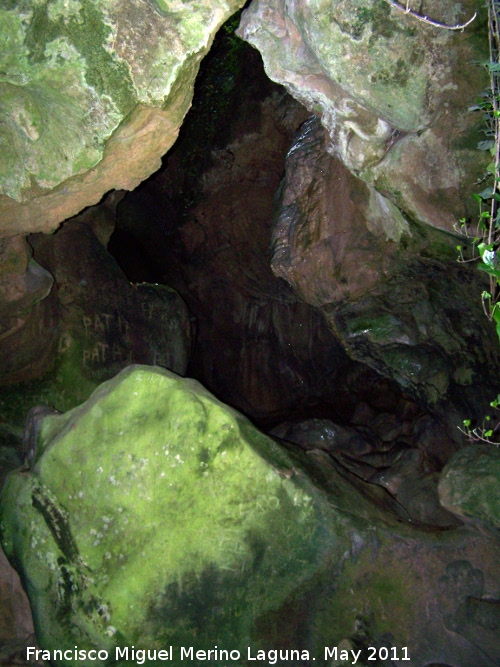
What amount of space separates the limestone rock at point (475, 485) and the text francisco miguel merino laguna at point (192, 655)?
0.96 metres

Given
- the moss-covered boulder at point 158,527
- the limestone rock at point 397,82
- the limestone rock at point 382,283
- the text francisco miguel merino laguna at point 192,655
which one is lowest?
the text francisco miguel merino laguna at point 192,655

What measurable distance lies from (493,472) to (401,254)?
1621 millimetres

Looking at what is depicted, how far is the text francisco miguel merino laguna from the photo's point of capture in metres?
2.82

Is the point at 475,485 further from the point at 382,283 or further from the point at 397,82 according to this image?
the point at 397,82

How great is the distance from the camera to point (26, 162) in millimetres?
2943

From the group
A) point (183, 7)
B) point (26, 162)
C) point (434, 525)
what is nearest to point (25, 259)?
point (26, 162)

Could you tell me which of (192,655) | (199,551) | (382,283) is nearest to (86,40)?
(199,551)

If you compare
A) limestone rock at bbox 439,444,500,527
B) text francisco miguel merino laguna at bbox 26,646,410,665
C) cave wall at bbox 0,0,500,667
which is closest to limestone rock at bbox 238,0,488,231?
cave wall at bbox 0,0,500,667

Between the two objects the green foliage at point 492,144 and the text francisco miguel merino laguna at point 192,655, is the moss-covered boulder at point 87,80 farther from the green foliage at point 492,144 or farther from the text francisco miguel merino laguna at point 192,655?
the text francisco miguel merino laguna at point 192,655

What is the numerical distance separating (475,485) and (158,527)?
6.10ft

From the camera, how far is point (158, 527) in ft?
9.66

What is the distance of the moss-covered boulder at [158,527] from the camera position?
9.46 ft

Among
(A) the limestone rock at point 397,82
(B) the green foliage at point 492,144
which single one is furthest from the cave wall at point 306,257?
(B) the green foliage at point 492,144

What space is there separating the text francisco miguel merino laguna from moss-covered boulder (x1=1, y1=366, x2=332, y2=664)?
0.04m
